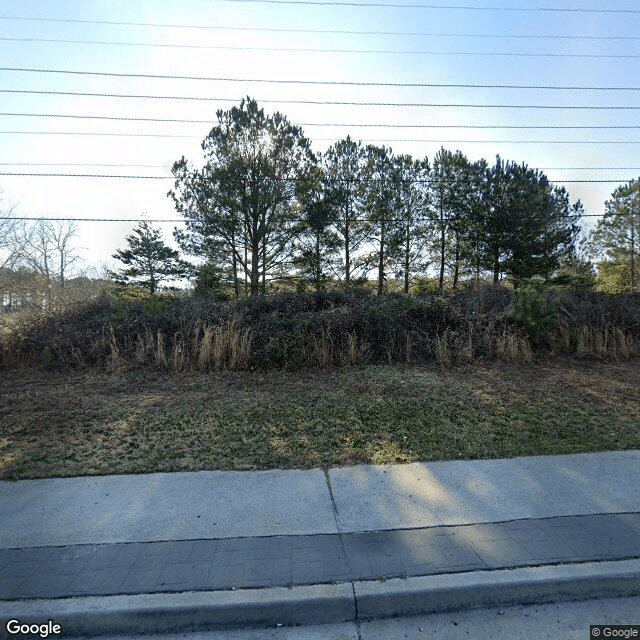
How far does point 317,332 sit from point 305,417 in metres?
3.07

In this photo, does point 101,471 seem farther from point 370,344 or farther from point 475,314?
point 475,314

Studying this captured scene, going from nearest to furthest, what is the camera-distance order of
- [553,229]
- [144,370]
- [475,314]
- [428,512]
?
[428,512] → [144,370] → [475,314] → [553,229]

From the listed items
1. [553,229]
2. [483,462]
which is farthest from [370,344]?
[553,229]

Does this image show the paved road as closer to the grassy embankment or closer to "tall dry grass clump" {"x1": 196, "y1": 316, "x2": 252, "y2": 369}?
the grassy embankment

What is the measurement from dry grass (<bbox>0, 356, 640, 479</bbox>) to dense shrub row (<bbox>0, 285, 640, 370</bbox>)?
0.47m

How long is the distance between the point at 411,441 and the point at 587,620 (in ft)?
7.40

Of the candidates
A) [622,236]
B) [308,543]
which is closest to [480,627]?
[308,543]

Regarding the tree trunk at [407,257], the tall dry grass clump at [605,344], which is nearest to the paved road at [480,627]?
the tall dry grass clump at [605,344]

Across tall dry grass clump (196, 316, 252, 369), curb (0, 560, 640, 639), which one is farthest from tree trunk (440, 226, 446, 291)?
curb (0, 560, 640, 639)

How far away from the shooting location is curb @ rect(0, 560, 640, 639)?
2.06 meters

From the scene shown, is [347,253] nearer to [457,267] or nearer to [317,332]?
[457,267]

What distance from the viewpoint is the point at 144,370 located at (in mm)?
7359

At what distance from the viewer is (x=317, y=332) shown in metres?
7.83

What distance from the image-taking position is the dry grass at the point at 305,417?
4.01m
